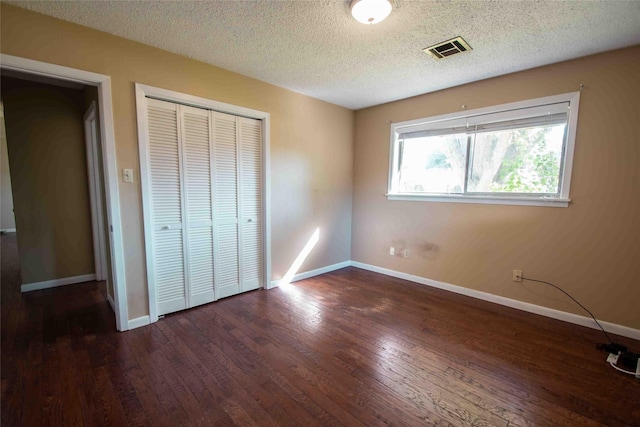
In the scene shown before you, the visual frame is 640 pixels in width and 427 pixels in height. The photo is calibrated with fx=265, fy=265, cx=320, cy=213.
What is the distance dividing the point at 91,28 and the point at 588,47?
13.5 feet

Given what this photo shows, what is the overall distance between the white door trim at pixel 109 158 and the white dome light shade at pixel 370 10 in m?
2.04

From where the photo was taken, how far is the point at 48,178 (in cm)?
337

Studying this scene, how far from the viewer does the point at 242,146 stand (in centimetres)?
309

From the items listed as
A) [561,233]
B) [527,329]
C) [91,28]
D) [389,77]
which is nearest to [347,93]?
[389,77]

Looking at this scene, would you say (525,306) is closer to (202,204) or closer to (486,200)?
(486,200)

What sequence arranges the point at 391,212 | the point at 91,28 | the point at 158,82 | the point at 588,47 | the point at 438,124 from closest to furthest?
the point at 91,28, the point at 588,47, the point at 158,82, the point at 438,124, the point at 391,212

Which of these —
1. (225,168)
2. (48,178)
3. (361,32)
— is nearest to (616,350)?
(361,32)

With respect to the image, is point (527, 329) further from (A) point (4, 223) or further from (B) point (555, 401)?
(A) point (4, 223)

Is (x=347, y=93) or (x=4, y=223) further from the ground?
(x=347, y=93)

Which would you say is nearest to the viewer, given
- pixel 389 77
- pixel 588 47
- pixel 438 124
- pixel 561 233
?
pixel 588 47

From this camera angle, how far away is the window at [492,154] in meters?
2.65

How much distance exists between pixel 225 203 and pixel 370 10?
89.1 inches

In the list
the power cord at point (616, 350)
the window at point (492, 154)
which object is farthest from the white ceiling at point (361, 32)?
the power cord at point (616, 350)

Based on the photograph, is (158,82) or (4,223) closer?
(158,82)
